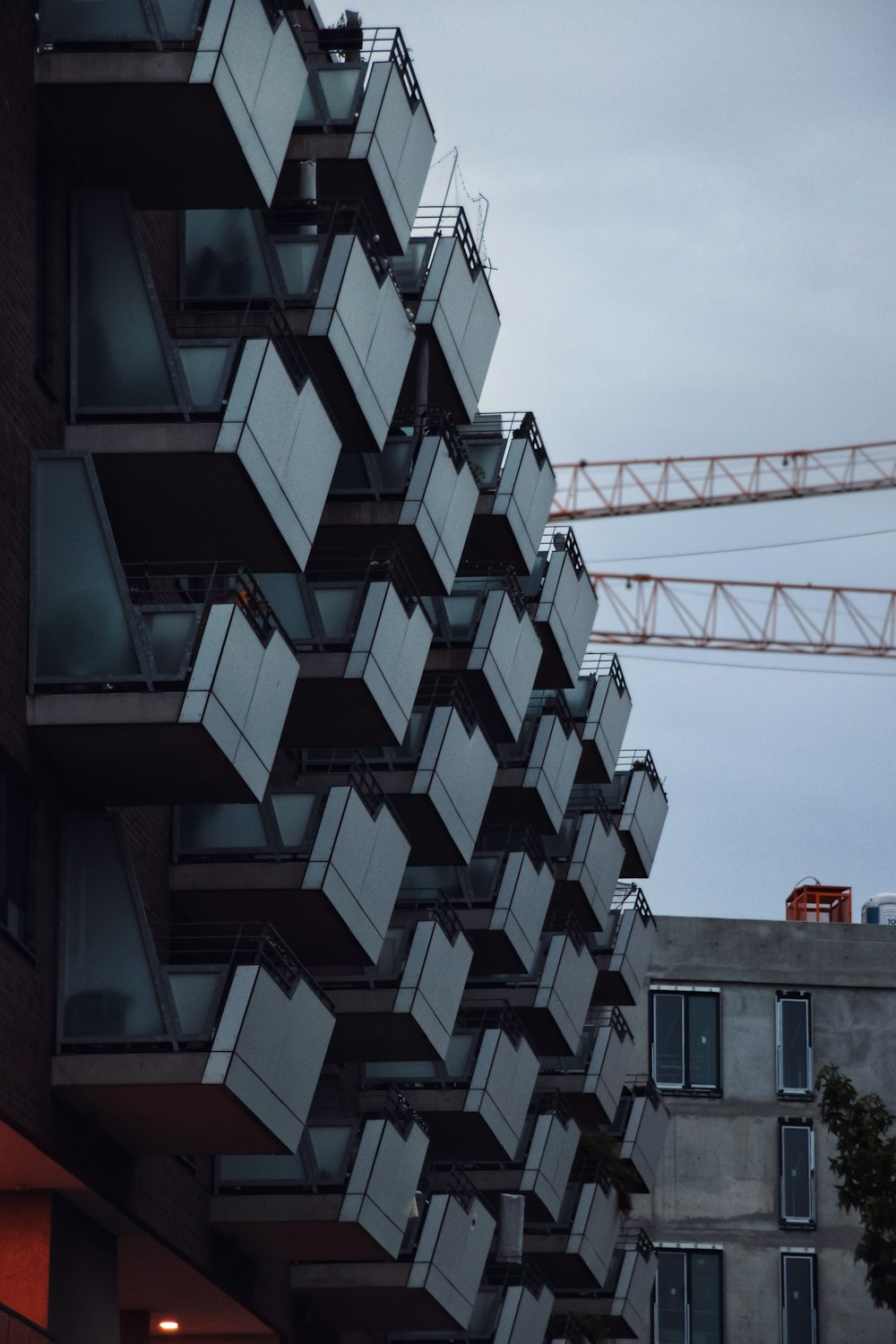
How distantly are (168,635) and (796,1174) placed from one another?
41.8m

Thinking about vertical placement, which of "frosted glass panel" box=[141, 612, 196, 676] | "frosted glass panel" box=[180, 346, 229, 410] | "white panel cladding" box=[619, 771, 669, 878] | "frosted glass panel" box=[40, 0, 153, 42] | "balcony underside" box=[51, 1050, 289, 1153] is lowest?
"balcony underside" box=[51, 1050, 289, 1153]

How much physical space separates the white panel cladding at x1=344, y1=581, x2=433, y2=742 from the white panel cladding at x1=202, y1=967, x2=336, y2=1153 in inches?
202

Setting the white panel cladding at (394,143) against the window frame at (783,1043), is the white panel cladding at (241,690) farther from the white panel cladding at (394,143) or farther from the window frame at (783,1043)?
the window frame at (783,1043)

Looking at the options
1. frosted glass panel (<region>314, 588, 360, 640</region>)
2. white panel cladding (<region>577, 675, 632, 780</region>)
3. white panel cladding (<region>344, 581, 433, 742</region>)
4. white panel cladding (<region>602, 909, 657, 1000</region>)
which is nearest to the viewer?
white panel cladding (<region>344, 581, 433, 742</region>)

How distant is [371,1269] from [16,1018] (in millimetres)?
13987

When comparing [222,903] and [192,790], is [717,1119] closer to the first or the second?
[222,903]

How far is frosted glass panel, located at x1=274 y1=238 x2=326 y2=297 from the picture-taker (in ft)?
96.5

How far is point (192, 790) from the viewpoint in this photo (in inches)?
1003

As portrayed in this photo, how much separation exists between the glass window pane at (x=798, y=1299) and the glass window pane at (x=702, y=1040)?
446 centimetres

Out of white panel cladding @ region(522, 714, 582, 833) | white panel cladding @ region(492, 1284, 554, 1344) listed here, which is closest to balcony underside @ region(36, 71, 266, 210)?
white panel cladding @ region(522, 714, 582, 833)

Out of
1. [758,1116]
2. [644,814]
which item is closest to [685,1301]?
[758,1116]

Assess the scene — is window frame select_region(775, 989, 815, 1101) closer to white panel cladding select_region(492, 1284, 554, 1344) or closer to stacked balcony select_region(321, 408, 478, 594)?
white panel cladding select_region(492, 1284, 554, 1344)

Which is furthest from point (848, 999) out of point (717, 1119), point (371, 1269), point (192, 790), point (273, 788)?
point (192, 790)

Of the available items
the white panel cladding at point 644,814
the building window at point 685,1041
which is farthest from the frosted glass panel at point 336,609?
the building window at point 685,1041
